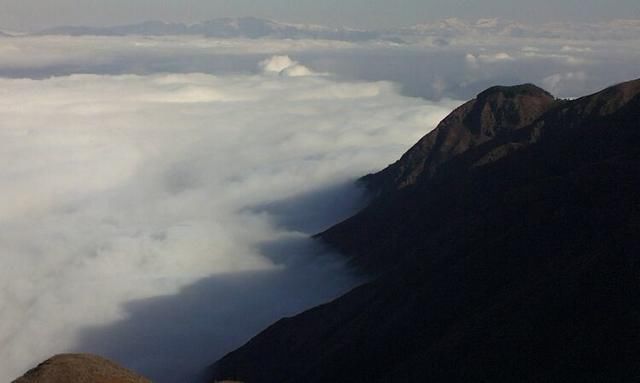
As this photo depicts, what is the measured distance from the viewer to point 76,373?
5006 centimetres

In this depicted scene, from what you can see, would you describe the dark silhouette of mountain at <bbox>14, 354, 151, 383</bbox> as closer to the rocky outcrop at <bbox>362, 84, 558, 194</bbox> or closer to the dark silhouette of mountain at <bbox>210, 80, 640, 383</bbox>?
the dark silhouette of mountain at <bbox>210, 80, 640, 383</bbox>

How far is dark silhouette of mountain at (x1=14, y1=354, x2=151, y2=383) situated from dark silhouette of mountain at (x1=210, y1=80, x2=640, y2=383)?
19.4 metres

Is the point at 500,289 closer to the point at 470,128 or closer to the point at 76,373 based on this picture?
the point at 76,373

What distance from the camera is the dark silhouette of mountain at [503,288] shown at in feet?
155

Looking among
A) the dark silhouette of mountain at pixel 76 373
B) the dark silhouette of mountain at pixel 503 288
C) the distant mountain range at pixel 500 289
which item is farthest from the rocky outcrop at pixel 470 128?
the dark silhouette of mountain at pixel 76 373

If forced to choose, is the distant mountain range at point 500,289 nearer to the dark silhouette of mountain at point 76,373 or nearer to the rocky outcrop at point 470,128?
the dark silhouette of mountain at point 76,373

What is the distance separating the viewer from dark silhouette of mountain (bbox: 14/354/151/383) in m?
49.4

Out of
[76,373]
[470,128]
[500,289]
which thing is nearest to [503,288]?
[500,289]

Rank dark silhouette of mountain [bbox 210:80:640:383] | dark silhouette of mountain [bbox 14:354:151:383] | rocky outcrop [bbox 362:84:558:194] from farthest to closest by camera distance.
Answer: rocky outcrop [bbox 362:84:558:194] → dark silhouette of mountain [bbox 14:354:151:383] → dark silhouette of mountain [bbox 210:80:640:383]

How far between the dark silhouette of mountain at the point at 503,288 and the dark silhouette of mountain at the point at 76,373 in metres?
19.4

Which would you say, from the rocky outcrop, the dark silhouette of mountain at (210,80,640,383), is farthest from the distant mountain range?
the rocky outcrop

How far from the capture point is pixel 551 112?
429ft

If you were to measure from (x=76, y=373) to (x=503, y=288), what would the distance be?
36.6m

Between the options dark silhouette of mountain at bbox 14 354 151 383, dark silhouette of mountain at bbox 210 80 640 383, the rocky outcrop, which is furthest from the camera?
the rocky outcrop
